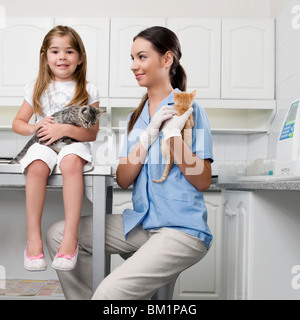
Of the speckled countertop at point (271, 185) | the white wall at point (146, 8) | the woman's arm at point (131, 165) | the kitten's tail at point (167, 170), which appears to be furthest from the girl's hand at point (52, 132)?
the white wall at point (146, 8)

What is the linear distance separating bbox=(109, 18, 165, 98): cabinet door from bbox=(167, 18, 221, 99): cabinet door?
17 cm

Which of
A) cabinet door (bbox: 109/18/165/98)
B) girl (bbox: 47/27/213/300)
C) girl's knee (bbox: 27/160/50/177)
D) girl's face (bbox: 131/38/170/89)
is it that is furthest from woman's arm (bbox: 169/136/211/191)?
cabinet door (bbox: 109/18/165/98)

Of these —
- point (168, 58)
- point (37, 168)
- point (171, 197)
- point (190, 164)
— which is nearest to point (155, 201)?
point (171, 197)

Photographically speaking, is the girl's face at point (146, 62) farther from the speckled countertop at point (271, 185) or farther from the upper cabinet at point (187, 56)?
the upper cabinet at point (187, 56)

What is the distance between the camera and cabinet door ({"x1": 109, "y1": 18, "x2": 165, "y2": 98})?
294 cm

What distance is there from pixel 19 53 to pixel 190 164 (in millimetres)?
2069

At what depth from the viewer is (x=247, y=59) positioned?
117 inches

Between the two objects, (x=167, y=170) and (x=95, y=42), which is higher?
(x=95, y=42)

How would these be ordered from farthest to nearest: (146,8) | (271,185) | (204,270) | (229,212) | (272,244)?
1. (146,8)
2. (204,270)
3. (229,212)
4. (272,244)
5. (271,185)

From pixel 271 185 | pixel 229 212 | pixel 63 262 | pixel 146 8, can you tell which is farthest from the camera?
pixel 146 8

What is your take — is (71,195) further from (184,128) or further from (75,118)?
(184,128)

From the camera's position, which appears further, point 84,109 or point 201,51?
point 201,51

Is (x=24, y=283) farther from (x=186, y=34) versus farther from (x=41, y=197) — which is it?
(x=186, y=34)

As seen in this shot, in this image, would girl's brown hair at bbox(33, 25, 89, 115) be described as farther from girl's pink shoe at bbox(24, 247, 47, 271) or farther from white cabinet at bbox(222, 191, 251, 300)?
white cabinet at bbox(222, 191, 251, 300)
